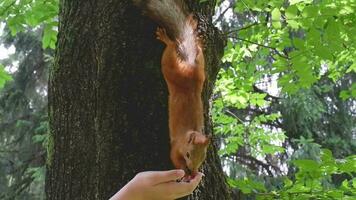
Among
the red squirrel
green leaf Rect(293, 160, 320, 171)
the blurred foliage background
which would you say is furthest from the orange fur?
the blurred foliage background

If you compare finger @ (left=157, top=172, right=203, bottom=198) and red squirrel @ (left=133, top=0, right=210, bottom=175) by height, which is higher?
red squirrel @ (left=133, top=0, right=210, bottom=175)

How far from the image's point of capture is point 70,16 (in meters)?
1.53

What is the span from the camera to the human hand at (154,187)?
3.10 feet

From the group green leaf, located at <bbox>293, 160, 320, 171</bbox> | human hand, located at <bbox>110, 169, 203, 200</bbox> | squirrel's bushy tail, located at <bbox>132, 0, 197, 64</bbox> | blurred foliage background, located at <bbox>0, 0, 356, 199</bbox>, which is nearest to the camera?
human hand, located at <bbox>110, 169, 203, 200</bbox>

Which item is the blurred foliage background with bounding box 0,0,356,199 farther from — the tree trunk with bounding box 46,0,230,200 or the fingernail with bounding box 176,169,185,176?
the fingernail with bounding box 176,169,185,176

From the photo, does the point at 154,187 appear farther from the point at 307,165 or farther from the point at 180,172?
the point at 307,165

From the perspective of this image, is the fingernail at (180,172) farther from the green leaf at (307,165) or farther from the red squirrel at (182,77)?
the green leaf at (307,165)

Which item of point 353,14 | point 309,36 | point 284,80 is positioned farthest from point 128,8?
point 284,80

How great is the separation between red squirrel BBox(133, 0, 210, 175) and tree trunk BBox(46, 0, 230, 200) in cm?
6

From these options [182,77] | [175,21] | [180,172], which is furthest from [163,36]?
[180,172]

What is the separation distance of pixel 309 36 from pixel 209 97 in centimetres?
69

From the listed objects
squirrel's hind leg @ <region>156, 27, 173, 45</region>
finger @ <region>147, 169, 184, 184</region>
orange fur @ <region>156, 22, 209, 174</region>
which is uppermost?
squirrel's hind leg @ <region>156, 27, 173, 45</region>

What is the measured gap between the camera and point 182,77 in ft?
3.69

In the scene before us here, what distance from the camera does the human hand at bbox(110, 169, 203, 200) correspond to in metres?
0.95
